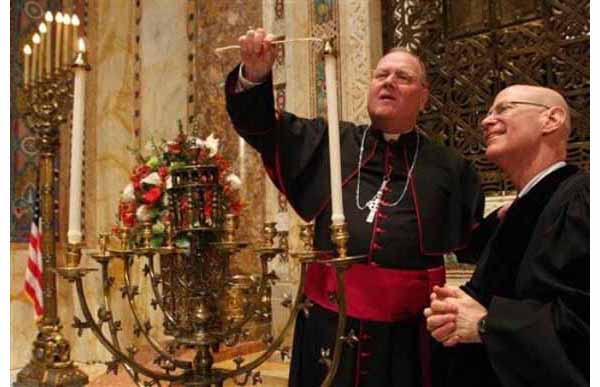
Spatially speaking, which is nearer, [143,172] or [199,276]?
[199,276]

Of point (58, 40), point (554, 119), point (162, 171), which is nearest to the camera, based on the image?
point (554, 119)

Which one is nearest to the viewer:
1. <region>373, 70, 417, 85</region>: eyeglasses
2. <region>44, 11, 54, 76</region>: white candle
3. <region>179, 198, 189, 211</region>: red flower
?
<region>179, 198, 189, 211</region>: red flower

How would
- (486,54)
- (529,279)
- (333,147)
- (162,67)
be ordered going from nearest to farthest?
(333,147) < (529,279) < (486,54) < (162,67)

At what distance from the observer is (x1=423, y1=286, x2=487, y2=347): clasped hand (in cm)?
150

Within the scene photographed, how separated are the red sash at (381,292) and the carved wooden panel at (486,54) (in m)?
1.87

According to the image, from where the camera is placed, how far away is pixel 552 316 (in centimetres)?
136

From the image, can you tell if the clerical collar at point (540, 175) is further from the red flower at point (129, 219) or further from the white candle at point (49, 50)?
the white candle at point (49, 50)

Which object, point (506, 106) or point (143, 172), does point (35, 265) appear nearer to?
point (143, 172)

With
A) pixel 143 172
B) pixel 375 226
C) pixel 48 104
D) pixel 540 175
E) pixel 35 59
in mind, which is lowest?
pixel 375 226

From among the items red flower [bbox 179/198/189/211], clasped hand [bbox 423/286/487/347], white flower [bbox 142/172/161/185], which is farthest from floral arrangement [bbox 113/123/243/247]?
→ clasped hand [bbox 423/286/487/347]

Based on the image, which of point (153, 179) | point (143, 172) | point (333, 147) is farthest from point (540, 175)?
point (143, 172)

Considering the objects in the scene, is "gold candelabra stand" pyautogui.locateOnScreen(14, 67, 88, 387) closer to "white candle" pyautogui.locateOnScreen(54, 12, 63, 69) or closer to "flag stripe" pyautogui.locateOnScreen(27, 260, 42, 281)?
"white candle" pyautogui.locateOnScreen(54, 12, 63, 69)

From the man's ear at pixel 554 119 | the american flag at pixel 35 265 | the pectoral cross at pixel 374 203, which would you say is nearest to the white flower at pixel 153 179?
the pectoral cross at pixel 374 203

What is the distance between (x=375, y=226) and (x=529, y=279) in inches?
21.1
